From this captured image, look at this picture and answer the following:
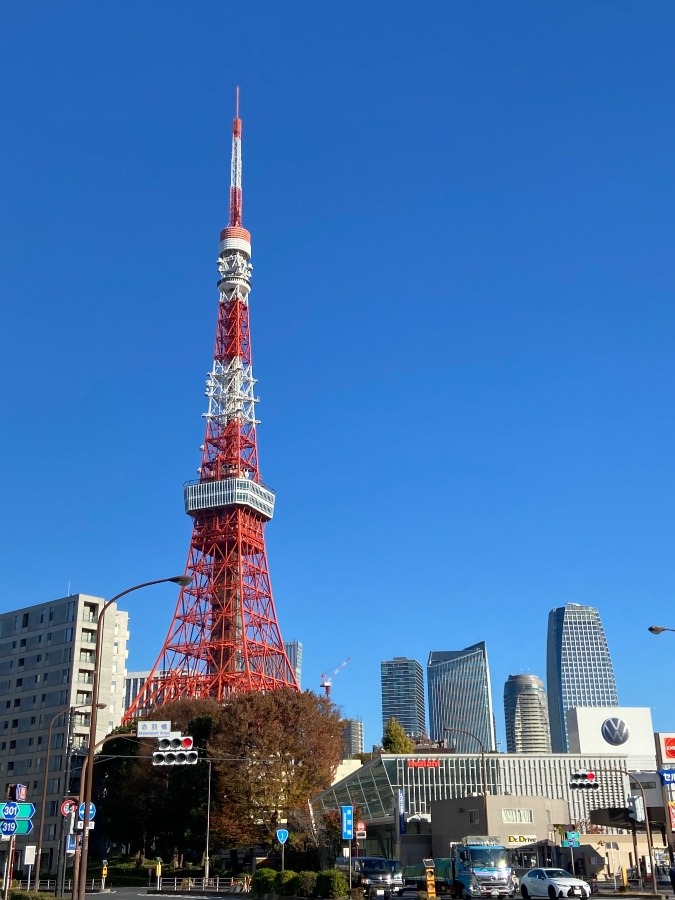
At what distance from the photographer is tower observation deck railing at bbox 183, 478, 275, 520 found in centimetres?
12175

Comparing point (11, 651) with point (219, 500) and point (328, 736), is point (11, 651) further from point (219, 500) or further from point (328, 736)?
point (328, 736)

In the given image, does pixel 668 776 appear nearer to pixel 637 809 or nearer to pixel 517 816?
pixel 637 809

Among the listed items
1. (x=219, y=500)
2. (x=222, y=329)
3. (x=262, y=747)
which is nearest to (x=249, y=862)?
(x=262, y=747)

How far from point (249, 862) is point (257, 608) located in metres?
41.2

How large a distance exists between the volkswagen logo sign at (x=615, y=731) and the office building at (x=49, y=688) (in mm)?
54401

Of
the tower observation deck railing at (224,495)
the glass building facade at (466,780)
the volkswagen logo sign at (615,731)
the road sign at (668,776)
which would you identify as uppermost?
the tower observation deck railing at (224,495)

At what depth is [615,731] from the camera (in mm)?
102375

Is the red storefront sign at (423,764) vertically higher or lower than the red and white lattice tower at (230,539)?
lower

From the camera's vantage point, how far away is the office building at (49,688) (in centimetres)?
10956

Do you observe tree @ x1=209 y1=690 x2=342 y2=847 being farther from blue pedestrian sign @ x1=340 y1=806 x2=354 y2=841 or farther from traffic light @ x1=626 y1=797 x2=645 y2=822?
traffic light @ x1=626 y1=797 x2=645 y2=822

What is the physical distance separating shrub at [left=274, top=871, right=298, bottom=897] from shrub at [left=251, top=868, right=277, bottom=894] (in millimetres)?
652

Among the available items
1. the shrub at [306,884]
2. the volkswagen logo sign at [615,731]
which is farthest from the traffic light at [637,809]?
the volkswagen logo sign at [615,731]

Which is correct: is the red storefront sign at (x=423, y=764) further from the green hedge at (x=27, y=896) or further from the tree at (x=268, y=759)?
the green hedge at (x=27, y=896)

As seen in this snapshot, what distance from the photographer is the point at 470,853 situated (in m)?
43.6
